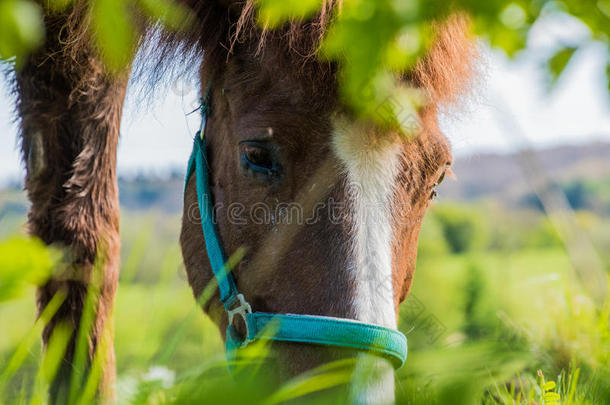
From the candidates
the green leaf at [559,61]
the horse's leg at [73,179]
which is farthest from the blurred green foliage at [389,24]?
the horse's leg at [73,179]

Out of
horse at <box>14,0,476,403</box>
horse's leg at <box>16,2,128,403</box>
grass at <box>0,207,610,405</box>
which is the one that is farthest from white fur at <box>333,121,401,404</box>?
horse's leg at <box>16,2,128,403</box>

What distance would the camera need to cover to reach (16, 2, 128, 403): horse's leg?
265 cm

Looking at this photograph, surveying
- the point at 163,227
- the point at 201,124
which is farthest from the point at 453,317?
the point at 201,124

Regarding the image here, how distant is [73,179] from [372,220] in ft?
5.55

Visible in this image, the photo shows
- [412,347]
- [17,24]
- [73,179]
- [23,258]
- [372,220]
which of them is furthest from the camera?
[412,347]

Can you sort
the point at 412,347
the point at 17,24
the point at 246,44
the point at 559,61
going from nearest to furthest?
the point at 17,24, the point at 559,61, the point at 246,44, the point at 412,347

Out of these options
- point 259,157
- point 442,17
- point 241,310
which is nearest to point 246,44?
point 259,157

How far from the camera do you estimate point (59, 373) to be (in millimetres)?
2697

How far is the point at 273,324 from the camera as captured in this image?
169cm

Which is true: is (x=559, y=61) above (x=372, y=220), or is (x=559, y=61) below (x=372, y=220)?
above

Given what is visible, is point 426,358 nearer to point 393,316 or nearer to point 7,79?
point 393,316

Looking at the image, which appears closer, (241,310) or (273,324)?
(273,324)

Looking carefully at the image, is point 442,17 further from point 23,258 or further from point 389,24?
point 23,258

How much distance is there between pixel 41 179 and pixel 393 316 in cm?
197
